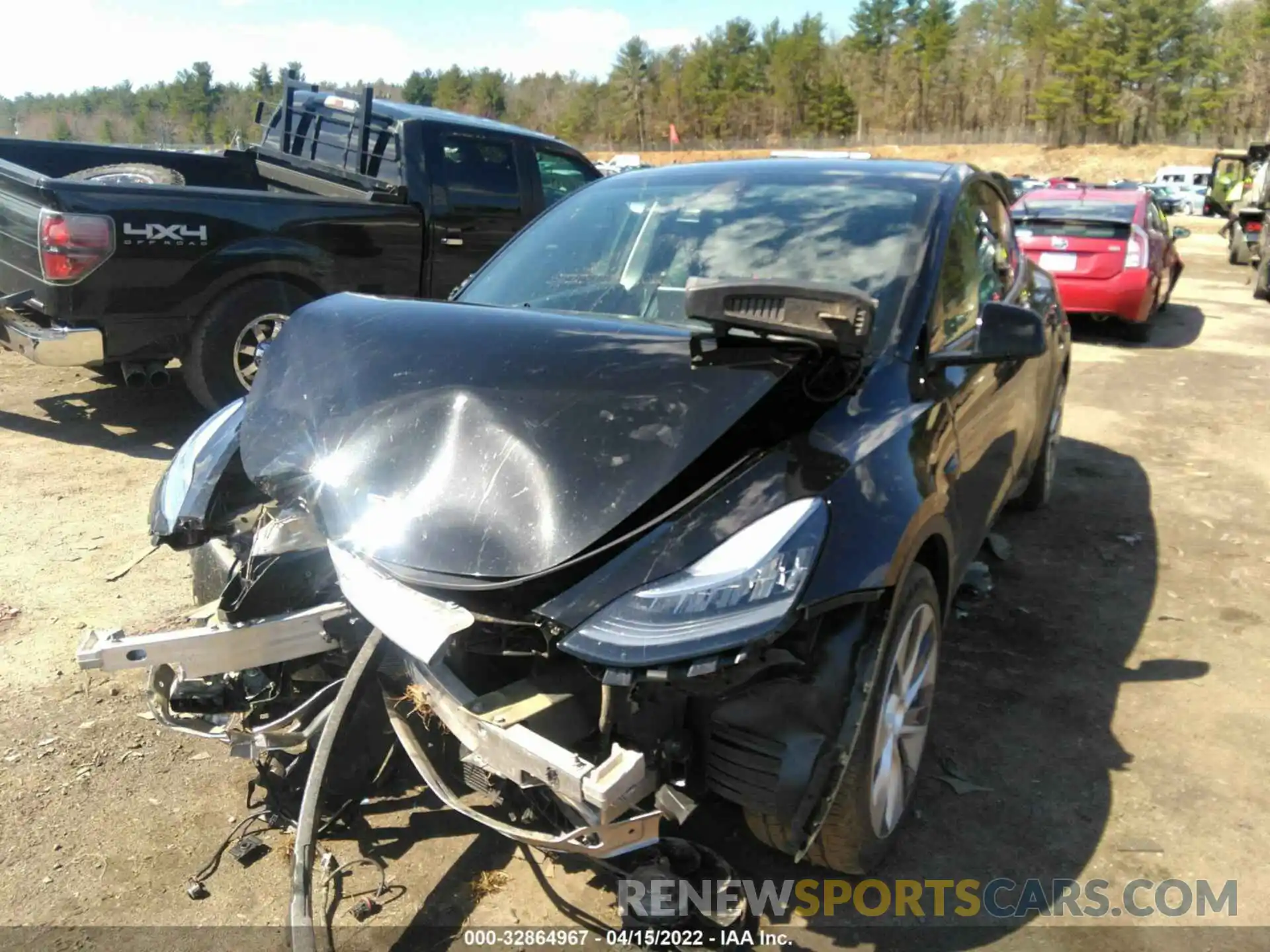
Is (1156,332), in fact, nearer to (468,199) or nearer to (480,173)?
(480,173)

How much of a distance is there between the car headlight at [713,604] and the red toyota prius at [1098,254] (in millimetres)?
8823

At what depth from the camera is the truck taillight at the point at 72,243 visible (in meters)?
5.34

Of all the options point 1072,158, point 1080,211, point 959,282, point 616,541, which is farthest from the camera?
point 1072,158

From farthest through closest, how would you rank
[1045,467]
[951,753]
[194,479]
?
[1045,467]
[951,753]
[194,479]

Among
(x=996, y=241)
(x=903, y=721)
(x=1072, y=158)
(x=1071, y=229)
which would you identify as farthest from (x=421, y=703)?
(x=1072, y=158)

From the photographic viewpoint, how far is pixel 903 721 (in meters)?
2.62

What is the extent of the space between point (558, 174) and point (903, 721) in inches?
248

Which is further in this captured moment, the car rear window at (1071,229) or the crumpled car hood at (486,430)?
the car rear window at (1071,229)

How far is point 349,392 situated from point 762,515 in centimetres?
121

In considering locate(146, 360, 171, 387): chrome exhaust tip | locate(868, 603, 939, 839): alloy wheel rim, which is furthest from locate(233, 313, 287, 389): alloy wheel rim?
locate(868, 603, 939, 839): alloy wheel rim

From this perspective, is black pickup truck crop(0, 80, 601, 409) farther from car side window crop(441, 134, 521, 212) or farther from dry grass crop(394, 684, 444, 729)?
dry grass crop(394, 684, 444, 729)

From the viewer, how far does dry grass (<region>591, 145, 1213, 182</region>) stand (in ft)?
204

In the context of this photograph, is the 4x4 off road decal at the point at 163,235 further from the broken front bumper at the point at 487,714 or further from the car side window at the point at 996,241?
the car side window at the point at 996,241

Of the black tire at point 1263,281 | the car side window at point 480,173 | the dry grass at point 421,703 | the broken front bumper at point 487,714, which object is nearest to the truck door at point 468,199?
the car side window at point 480,173
